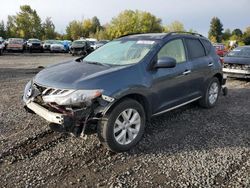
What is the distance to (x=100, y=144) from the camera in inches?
183

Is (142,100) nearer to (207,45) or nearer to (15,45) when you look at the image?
(207,45)

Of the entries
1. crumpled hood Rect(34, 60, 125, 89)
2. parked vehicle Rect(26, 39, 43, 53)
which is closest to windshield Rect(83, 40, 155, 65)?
crumpled hood Rect(34, 60, 125, 89)

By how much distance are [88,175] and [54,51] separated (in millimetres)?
31048

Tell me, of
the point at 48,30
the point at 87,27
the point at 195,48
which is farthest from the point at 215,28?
the point at 195,48

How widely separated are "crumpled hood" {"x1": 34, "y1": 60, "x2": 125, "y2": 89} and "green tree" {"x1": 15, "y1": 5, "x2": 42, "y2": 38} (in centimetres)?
5395

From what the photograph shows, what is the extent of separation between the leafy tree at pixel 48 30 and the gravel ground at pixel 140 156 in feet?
182

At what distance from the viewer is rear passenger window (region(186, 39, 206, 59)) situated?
601 cm

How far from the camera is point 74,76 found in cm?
436

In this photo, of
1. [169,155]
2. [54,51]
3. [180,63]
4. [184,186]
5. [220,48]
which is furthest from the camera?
[54,51]

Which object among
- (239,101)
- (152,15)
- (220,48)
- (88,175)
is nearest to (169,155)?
(88,175)

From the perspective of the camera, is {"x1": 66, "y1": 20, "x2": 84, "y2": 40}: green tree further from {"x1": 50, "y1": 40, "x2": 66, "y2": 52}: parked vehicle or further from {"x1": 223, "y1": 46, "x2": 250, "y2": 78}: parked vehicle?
{"x1": 223, "y1": 46, "x2": 250, "y2": 78}: parked vehicle

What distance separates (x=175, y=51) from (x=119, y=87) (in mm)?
1825

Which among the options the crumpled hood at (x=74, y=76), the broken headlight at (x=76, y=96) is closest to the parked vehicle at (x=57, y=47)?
the crumpled hood at (x=74, y=76)

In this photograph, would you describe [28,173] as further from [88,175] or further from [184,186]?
[184,186]
